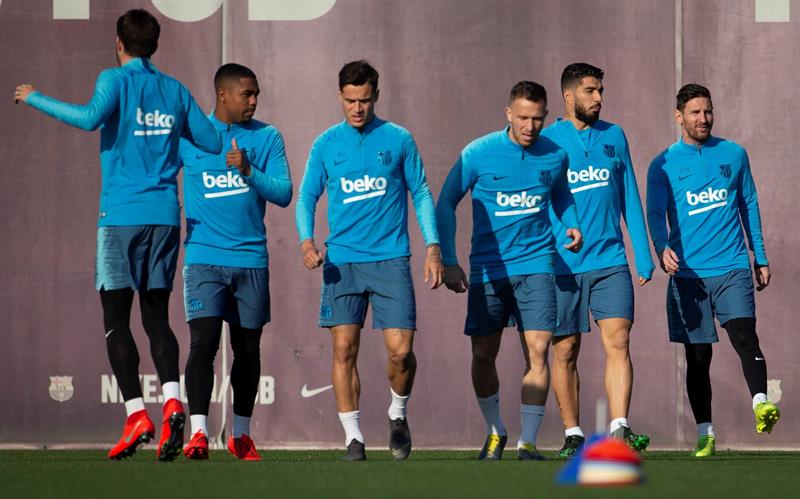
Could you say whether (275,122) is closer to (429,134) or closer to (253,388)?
(429,134)

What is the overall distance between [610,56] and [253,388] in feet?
12.4

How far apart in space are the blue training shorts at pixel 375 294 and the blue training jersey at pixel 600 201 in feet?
3.65

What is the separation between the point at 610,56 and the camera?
974 cm

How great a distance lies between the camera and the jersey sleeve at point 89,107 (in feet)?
20.3

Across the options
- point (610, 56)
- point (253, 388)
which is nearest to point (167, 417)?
point (253, 388)

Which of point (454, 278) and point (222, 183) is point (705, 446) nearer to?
point (454, 278)

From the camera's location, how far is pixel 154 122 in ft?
21.5

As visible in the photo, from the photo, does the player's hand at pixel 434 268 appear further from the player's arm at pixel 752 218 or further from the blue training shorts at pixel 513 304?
the player's arm at pixel 752 218

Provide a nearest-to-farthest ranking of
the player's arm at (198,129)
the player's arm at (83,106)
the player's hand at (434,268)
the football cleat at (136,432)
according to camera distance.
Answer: the football cleat at (136,432), the player's arm at (83,106), the player's arm at (198,129), the player's hand at (434,268)

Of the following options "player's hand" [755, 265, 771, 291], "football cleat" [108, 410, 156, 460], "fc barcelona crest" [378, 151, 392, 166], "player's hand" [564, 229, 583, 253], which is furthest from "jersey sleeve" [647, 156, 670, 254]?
"football cleat" [108, 410, 156, 460]

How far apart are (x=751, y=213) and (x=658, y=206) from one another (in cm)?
54

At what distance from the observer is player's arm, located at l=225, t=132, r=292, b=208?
272 inches

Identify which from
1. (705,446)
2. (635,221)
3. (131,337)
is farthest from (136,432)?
(705,446)

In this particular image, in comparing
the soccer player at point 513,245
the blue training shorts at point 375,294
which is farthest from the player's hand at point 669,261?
the blue training shorts at point 375,294
